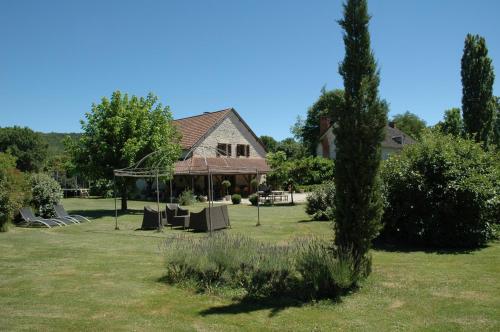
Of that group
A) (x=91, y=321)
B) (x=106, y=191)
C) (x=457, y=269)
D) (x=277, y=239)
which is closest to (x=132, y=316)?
(x=91, y=321)

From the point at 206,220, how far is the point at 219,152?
20.0 meters

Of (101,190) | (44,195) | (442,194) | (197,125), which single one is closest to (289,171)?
(197,125)

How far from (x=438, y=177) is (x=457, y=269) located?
3.57 metres

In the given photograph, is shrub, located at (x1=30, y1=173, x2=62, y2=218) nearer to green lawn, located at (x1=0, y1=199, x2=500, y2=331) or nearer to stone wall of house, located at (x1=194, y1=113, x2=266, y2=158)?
green lawn, located at (x1=0, y1=199, x2=500, y2=331)

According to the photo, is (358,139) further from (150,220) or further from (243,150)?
(243,150)

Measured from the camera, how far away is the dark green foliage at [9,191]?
49.9ft

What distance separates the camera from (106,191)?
3653 centimetres

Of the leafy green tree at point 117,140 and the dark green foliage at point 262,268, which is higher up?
the leafy green tree at point 117,140

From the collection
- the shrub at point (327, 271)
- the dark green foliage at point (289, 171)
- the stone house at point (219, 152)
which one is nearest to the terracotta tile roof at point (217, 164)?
the stone house at point (219, 152)

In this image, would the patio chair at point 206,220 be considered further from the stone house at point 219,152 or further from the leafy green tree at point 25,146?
the leafy green tree at point 25,146

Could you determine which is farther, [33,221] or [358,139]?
[33,221]

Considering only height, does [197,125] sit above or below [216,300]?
above

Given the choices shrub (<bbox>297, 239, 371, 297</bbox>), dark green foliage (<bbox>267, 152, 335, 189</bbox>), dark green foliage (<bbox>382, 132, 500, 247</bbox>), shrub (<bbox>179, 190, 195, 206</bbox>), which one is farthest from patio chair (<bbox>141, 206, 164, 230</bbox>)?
dark green foliage (<bbox>267, 152, 335, 189</bbox>)

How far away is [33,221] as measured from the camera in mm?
16719
